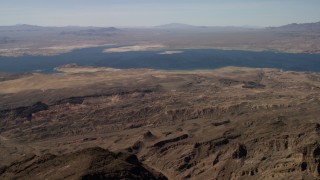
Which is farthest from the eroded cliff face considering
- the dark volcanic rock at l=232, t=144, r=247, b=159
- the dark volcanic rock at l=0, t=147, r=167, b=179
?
the dark volcanic rock at l=0, t=147, r=167, b=179

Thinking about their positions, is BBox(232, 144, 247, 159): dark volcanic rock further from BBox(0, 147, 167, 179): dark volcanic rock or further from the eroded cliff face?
BBox(0, 147, 167, 179): dark volcanic rock

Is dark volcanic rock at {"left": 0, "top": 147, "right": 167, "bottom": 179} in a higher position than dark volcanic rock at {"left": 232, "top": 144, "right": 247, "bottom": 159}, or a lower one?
higher

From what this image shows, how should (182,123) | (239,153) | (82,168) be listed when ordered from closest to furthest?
(82,168) < (239,153) < (182,123)

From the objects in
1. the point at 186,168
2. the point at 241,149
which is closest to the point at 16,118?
the point at 186,168

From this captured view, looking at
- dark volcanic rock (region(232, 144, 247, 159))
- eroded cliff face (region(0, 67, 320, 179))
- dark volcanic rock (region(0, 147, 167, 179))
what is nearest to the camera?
dark volcanic rock (region(0, 147, 167, 179))

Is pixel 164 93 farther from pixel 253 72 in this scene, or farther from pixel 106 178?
pixel 106 178

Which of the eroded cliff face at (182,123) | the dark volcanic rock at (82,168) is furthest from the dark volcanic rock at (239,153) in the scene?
the dark volcanic rock at (82,168)

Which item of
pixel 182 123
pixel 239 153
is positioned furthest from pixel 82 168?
Result: pixel 182 123

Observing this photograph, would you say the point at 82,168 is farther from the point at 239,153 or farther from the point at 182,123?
the point at 182,123

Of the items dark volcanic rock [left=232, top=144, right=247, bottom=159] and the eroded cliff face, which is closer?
the eroded cliff face

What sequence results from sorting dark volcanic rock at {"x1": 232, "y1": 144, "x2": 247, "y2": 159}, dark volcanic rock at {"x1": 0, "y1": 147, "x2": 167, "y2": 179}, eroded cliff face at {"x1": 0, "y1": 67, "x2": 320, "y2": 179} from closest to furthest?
dark volcanic rock at {"x1": 0, "y1": 147, "x2": 167, "y2": 179} < eroded cliff face at {"x1": 0, "y1": 67, "x2": 320, "y2": 179} < dark volcanic rock at {"x1": 232, "y1": 144, "x2": 247, "y2": 159}
